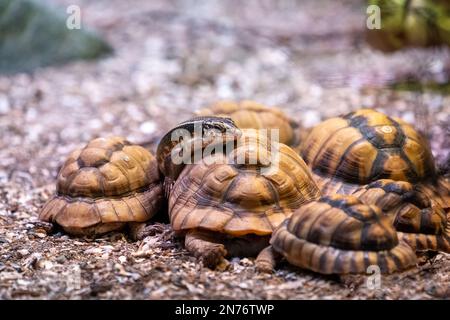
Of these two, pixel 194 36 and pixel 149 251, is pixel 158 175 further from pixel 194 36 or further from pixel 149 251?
pixel 194 36

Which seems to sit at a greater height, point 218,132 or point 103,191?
point 218,132

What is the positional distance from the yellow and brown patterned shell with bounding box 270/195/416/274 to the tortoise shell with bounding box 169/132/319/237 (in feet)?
0.80

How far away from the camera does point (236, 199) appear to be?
298cm

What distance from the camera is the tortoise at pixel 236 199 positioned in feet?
9.59

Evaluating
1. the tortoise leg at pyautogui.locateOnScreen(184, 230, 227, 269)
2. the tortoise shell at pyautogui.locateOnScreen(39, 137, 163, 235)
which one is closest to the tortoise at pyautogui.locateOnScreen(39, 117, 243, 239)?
the tortoise shell at pyautogui.locateOnScreen(39, 137, 163, 235)

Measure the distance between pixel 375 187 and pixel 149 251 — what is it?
1300mm

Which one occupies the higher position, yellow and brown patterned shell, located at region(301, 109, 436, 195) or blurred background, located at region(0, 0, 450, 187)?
blurred background, located at region(0, 0, 450, 187)

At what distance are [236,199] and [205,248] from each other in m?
0.30

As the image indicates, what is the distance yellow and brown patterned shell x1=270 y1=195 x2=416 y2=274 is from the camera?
2600 mm

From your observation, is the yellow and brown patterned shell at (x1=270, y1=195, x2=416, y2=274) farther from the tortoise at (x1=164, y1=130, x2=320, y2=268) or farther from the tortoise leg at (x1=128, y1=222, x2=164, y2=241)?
the tortoise leg at (x1=128, y1=222, x2=164, y2=241)

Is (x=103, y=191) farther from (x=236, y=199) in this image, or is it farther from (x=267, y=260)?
(x=267, y=260)

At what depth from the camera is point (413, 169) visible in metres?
3.45

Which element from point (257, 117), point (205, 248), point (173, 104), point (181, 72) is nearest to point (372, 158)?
point (257, 117)
